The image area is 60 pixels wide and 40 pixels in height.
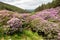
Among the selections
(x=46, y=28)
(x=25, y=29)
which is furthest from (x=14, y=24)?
(x=46, y=28)

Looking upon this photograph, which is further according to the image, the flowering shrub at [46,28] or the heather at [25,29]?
the flowering shrub at [46,28]

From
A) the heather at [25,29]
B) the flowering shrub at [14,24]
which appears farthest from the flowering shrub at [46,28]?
the flowering shrub at [14,24]

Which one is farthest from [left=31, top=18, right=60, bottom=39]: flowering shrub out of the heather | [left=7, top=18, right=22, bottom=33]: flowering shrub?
[left=7, top=18, right=22, bottom=33]: flowering shrub

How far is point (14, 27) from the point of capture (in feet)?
45.8

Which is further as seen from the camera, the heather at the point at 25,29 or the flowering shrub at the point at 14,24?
the flowering shrub at the point at 14,24

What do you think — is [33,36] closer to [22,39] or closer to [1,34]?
[22,39]

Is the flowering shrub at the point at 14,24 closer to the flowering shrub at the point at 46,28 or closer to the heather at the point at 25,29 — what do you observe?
the heather at the point at 25,29

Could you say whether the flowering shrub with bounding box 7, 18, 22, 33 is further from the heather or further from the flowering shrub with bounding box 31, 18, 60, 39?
the flowering shrub with bounding box 31, 18, 60, 39

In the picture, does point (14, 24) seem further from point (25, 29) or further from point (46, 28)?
point (46, 28)

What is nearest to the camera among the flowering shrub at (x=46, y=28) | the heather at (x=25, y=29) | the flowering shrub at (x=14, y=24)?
the heather at (x=25, y=29)

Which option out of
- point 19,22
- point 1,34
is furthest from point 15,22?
point 1,34

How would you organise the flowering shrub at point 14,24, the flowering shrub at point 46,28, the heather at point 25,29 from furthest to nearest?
1. the flowering shrub at point 46,28
2. the flowering shrub at point 14,24
3. the heather at point 25,29

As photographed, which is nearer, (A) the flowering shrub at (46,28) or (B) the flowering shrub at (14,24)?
(B) the flowering shrub at (14,24)

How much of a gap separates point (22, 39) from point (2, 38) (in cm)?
140
